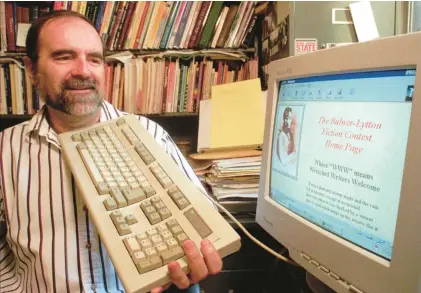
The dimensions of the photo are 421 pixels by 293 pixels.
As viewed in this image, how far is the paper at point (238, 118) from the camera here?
0.94 meters

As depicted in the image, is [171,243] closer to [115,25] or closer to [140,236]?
[140,236]

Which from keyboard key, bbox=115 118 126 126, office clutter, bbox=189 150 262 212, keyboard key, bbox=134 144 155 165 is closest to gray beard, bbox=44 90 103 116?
keyboard key, bbox=115 118 126 126

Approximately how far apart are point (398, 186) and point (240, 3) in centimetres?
97

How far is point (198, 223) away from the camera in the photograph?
46 centimetres

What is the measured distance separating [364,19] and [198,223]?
658 mm

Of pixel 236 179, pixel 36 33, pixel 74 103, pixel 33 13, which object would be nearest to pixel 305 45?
pixel 236 179

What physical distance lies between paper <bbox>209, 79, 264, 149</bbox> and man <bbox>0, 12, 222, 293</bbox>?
0.17 meters

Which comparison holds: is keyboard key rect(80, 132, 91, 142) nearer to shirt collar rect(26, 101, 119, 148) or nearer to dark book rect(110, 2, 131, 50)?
shirt collar rect(26, 101, 119, 148)

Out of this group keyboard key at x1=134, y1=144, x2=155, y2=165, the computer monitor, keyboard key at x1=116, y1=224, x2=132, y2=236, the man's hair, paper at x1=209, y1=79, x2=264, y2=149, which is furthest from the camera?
paper at x1=209, y1=79, x2=264, y2=149

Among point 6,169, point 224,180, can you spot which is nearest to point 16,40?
point 6,169

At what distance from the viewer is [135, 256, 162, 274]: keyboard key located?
398mm

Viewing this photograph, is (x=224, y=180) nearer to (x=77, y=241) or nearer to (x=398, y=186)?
(x=77, y=241)

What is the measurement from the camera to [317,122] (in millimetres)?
490

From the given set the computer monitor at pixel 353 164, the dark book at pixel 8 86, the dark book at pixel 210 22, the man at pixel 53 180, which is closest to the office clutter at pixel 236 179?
the man at pixel 53 180
